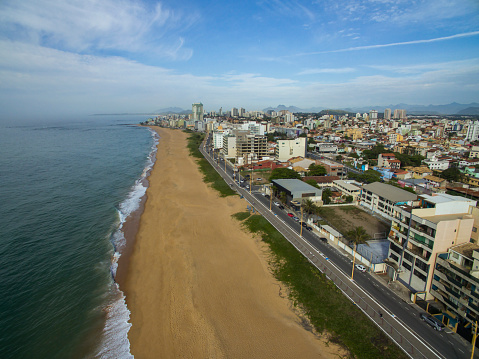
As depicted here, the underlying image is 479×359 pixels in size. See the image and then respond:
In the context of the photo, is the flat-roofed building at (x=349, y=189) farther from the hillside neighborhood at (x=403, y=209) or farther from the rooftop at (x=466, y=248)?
the rooftop at (x=466, y=248)

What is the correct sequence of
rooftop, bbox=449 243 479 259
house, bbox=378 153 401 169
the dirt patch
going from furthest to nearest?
1. house, bbox=378 153 401 169
2. the dirt patch
3. rooftop, bbox=449 243 479 259

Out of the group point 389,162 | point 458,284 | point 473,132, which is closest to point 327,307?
point 458,284

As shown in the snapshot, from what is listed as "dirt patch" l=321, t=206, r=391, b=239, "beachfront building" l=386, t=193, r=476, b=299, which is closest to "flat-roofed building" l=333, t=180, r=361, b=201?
"dirt patch" l=321, t=206, r=391, b=239

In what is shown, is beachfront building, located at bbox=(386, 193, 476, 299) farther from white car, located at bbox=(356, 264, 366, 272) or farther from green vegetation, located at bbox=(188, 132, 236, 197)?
green vegetation, located at bbox=(188, 132, 236, 197)

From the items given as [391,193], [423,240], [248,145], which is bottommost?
[391,193]

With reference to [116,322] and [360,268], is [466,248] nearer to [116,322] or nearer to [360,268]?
[360,268]

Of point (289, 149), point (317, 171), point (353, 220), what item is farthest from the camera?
point (289, 149)
